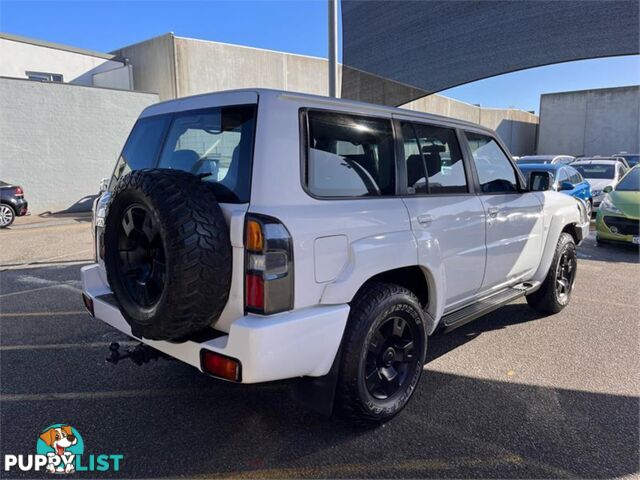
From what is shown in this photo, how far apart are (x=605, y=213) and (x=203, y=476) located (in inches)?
352

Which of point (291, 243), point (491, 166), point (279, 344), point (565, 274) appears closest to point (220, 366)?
point (279, 344)

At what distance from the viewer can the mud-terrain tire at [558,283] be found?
4.80 m

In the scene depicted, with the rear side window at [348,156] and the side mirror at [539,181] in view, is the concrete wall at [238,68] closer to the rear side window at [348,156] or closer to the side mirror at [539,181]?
the side mirror at [539,181]

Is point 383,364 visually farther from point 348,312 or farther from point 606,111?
point 606,111

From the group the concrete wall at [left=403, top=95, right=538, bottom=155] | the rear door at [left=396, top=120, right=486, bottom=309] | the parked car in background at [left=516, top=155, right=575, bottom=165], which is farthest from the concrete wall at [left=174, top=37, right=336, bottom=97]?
the rear door at [left=396, top=120, right=486, bottom=309]

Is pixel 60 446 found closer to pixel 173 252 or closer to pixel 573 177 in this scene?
pixel 173 252

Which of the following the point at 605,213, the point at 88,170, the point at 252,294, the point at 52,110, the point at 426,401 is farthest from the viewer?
the point at 88,170

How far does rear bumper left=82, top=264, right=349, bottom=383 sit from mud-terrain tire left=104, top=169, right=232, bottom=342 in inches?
5.9

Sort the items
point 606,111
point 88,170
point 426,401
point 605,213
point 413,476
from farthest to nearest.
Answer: point 606,111, point 88,170, point 605,213, point 426,401, point 413,476

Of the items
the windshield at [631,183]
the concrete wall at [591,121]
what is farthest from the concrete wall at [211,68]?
the concrete wall at [591,121]

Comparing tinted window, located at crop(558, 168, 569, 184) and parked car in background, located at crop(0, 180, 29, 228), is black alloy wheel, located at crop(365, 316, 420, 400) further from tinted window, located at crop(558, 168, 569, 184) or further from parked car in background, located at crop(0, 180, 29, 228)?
parked car in background, located at crop(0, 180, 29, 228)

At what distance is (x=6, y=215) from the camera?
11.9m

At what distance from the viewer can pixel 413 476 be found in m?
2.45

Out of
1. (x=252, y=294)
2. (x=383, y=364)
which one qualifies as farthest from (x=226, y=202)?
(x=383, y=364)
